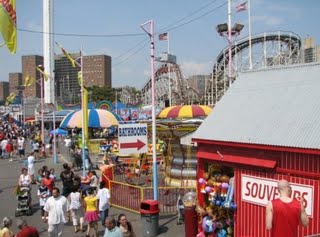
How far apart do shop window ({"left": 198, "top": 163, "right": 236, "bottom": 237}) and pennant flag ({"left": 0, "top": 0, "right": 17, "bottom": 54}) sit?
21.6 ft

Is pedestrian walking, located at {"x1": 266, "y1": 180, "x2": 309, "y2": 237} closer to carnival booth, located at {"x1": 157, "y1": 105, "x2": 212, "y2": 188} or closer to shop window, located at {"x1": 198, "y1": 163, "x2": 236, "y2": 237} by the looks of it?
shop window, located at {"x1": 198, "y1": 163, "x2": 236, "y2": 237}

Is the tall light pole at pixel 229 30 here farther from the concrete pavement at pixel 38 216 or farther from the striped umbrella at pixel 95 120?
the striped umbrella at pixel 95 120

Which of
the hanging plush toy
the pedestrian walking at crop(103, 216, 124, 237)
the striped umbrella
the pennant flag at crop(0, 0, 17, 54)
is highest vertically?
the pennant flag at crop(0, 0, 17, 54)

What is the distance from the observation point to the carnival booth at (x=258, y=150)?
860 centimetres

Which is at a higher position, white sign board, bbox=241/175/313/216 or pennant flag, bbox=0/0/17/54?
pennant flag, bbox=0/0/17/54

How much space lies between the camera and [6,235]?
8359 mm

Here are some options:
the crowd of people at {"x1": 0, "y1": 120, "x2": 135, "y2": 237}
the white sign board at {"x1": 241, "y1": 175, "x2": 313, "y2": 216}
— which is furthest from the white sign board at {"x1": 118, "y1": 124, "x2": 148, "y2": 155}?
the white sign board at {"x1": 241, "y1": 175, "x2": 313, "y2": 216}

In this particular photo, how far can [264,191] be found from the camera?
367 inches

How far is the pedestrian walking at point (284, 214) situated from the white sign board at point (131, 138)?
737 centimetres

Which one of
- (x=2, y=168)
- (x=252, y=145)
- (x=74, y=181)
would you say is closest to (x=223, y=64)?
(x=2, y=168)

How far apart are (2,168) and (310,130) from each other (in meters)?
21.2

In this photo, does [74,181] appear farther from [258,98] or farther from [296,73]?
[296,73]

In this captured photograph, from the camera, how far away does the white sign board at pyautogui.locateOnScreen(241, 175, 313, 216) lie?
27.7ft

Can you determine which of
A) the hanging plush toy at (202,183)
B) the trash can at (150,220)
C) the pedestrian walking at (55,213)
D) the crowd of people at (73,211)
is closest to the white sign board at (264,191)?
the hanging plush toy at (202,183)
